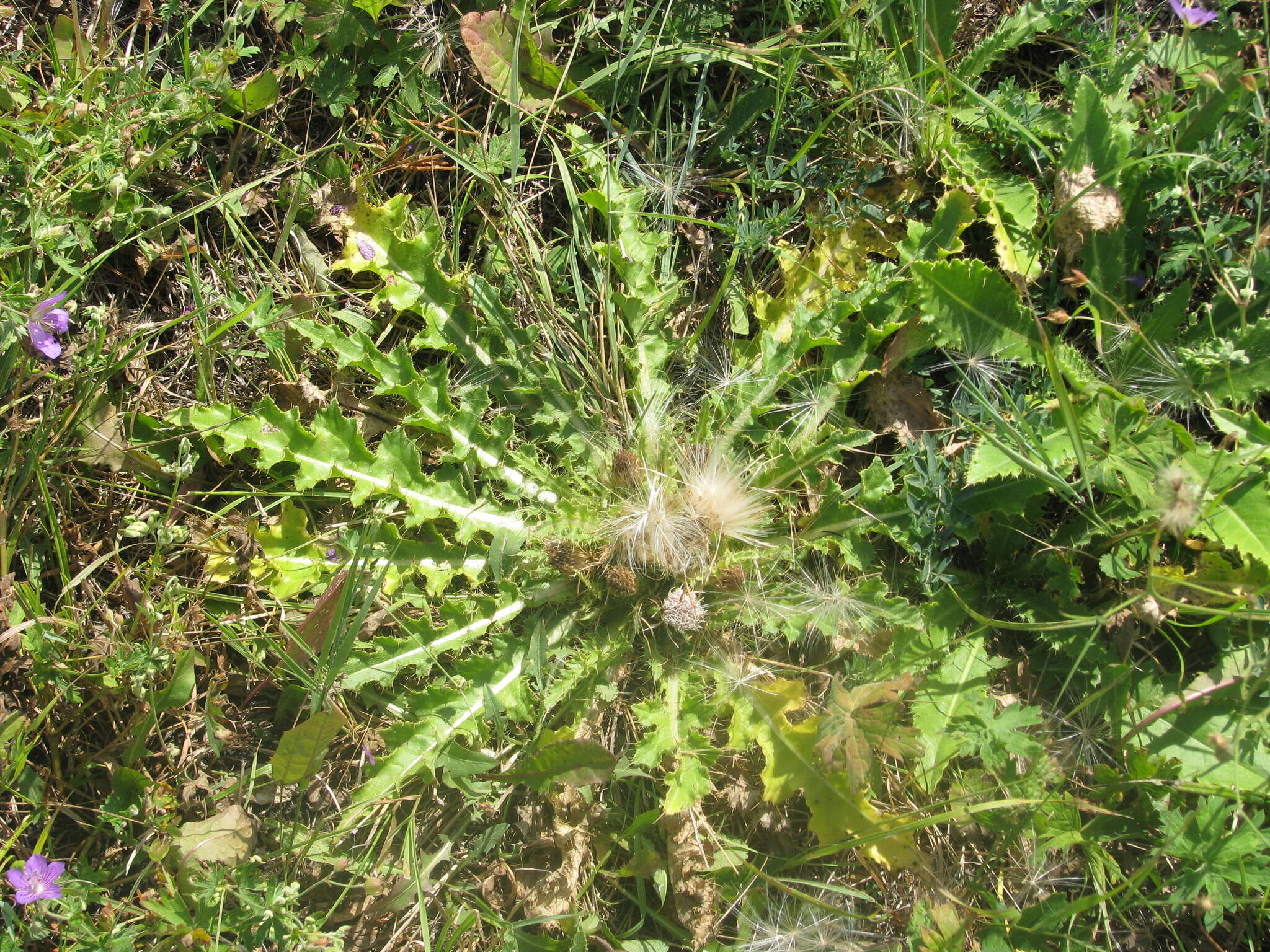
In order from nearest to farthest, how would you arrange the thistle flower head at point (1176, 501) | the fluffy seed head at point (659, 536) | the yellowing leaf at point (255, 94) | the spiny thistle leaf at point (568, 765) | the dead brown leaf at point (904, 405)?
the thistle flower head at point (1176, 501)
the spiny thistle leaf at point (568, 765)
the fluffy seed head at point (659, 536)
the dead brown leaf at point (904, 405)
the yellowing leaf at point (255, 94)

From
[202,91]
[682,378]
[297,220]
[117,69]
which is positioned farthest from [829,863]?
[117,69]

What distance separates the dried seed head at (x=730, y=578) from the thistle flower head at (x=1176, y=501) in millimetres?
1112

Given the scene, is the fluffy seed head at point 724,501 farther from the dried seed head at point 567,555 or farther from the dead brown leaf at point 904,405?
the dead brown leaf at point 904,405

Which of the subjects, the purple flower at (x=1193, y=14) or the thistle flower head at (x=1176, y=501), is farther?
the purple flower at (x=1193, y=14)

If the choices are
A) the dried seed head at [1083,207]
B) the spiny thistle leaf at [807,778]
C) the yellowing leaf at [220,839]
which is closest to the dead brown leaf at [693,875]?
the spiny thistle leaf at [807,778]

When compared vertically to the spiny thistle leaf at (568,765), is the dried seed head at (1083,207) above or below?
above

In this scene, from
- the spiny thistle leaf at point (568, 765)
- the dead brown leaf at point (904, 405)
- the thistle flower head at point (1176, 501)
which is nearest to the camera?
the thistle flower head at point (1176, 501)

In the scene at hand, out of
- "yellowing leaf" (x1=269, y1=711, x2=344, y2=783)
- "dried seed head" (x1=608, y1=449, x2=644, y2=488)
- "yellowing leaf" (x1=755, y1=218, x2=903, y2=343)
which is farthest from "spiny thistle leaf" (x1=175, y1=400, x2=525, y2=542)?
"yellowing leaf" (x1=755, y1=218, x2=903, y2=343)

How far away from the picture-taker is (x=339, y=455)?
→ 2.74 meters

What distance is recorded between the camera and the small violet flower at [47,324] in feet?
8.86

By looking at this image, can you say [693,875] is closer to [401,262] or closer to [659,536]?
[659,536]

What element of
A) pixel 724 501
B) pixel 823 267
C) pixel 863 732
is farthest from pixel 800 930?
pixel 823 267

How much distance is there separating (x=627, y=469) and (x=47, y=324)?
185cm

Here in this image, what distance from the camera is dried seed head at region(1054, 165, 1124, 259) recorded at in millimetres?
2703
